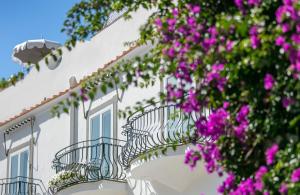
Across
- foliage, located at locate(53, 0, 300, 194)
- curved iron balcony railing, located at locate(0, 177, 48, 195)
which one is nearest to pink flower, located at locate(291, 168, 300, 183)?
foliage, located at locate(53, 0, 300, 194)

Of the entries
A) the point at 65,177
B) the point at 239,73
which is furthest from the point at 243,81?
A: the point at 65,177

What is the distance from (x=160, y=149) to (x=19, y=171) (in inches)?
390

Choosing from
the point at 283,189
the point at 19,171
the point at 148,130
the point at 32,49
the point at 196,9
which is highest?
the point at 32,49

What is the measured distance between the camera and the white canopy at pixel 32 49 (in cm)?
3039

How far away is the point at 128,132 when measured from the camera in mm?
21016

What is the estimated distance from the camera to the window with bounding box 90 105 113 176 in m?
22.7

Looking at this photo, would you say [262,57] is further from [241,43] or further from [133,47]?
[133,47]

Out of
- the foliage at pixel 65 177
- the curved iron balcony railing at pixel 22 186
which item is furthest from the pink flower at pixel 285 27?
the curved iron balcony railing at pixel 22 186

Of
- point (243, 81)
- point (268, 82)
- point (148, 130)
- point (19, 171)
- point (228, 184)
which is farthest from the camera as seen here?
point (19, 171)

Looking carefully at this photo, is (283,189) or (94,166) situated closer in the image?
(283,189)

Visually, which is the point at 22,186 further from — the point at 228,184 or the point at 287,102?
the point at 287,102

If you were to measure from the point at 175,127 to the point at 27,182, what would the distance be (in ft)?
24.3

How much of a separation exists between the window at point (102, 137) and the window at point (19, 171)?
3275 millimetres

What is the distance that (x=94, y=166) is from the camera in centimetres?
2278
